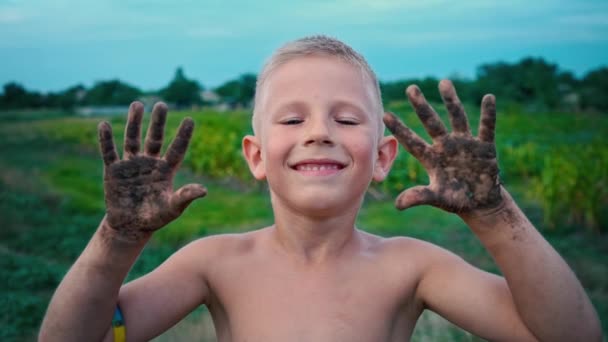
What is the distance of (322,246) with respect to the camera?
5.89ft

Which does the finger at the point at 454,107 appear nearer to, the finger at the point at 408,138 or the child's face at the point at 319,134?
the finger at the point at 408,138

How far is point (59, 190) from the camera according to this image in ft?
23.6

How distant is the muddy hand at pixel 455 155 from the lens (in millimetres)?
1498

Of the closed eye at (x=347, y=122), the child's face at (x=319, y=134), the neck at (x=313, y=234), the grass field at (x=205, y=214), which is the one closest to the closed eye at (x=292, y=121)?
the child's face at (x=319, y=134)

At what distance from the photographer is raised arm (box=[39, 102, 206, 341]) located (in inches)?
61.8

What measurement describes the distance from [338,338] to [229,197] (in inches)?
248

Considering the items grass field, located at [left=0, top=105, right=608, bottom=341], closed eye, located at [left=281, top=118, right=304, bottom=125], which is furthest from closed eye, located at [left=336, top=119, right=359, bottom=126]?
grass field, located at [left=0, top=105, right=608, bottom=341]

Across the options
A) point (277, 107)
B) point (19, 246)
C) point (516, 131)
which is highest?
point (277, 107)

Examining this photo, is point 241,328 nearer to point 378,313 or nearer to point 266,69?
point 378,313

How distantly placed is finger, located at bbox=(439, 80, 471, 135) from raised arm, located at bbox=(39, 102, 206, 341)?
0.63 m

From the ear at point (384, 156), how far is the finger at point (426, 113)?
294 mm

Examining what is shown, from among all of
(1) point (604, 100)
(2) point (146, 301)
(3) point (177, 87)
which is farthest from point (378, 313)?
(1) point (604, 100)

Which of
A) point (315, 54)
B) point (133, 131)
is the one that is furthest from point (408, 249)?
point (133, 131)

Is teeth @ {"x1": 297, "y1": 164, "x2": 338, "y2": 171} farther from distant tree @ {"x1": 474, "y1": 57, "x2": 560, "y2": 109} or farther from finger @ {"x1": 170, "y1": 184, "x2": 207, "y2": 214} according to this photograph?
distant tree @ {"x1": 474, "y1": 57, "x2": 560, "y2": 109}
